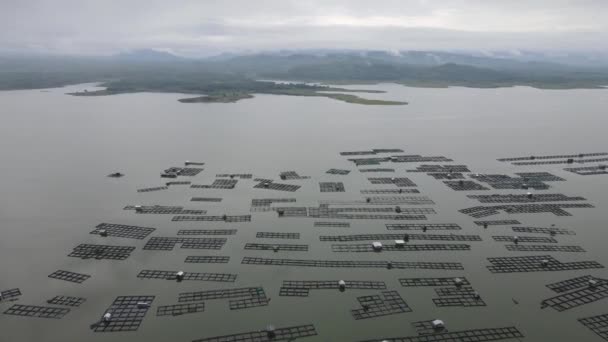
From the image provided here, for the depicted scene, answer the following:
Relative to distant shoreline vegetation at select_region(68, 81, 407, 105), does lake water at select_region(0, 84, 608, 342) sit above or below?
below

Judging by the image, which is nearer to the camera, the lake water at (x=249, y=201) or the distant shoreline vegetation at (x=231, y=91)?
the lake water at (x=249, y=201)

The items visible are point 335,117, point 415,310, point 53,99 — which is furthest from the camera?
point 53,99

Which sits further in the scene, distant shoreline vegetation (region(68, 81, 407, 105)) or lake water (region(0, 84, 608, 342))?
distant shoreline vegetation (region(68, 81, 407, 105))

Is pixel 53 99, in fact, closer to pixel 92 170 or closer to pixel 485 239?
pixel 92 170

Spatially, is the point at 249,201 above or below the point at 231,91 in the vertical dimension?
below

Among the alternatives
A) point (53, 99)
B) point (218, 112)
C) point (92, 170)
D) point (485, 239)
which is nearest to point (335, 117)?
point (218, 112)

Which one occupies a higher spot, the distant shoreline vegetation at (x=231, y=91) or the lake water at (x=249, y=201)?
the distant shoreline vegetation at (x=231, y=91)

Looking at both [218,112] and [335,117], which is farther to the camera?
[218,112]

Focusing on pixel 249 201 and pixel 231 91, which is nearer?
pixel 249 201
